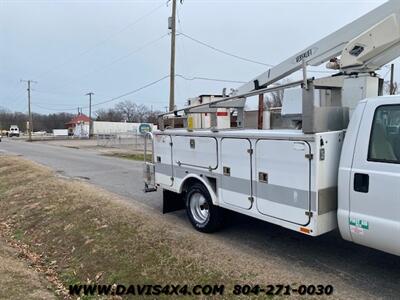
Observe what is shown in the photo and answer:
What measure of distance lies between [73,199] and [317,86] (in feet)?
23.2

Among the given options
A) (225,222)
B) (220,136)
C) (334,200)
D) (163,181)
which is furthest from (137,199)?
(334,200)

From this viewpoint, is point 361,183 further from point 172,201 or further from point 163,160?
point 172,201

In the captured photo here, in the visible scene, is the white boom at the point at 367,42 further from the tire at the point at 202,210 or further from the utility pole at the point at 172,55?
the utility pole at the point at 172,55

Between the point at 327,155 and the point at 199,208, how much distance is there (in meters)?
2.85

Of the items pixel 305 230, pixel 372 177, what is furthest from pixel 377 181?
pixel 305 230

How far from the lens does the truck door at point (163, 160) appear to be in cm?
714

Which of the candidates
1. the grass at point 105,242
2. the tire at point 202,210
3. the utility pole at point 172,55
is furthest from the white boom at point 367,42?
the utility pole at point 172,55

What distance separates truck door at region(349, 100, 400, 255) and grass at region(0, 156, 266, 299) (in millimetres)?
1481

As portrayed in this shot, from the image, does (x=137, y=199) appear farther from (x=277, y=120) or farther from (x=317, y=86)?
(x=317, y=86)

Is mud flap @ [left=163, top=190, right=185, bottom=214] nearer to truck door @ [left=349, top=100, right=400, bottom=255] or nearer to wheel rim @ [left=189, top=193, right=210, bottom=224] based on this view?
wheel rim @ [left=189, top=193, right=210, bottom=224]

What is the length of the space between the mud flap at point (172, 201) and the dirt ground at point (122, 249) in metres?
0.27

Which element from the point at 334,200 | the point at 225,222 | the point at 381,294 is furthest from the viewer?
the point at 225,222

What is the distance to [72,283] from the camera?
17.8ft

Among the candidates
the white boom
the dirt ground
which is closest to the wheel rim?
the dirt ground
